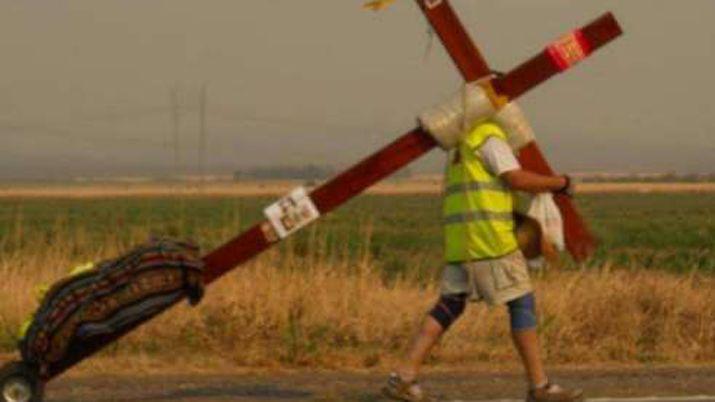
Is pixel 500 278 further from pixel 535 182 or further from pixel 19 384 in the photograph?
pixel 19 384

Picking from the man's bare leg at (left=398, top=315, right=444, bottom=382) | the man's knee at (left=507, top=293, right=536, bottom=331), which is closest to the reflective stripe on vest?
the man's knee at (left=507, top=293, right=536, bottom=331)

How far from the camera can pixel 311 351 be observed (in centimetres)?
985

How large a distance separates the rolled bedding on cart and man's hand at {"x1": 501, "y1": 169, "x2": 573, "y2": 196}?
5.90 feet

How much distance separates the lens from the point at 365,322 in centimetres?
1069

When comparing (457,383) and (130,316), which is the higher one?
(130,316)

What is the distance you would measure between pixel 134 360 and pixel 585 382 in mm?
3405

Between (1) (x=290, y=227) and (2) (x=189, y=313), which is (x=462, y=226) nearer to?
(1) (x=290, y=227)

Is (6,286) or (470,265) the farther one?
(6,286)

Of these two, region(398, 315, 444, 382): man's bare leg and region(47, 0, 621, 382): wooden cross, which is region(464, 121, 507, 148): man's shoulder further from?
region(398, 315, 444, 382): man's bare leg

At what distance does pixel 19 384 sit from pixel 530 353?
2.81m

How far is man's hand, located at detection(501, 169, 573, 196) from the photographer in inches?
276

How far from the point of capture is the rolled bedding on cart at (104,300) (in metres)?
6.84

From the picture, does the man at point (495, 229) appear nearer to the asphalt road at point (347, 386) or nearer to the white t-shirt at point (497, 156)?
the white t-shirt at point (497, 156)

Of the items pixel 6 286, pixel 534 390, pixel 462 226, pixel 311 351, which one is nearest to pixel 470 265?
pixel 462 226
